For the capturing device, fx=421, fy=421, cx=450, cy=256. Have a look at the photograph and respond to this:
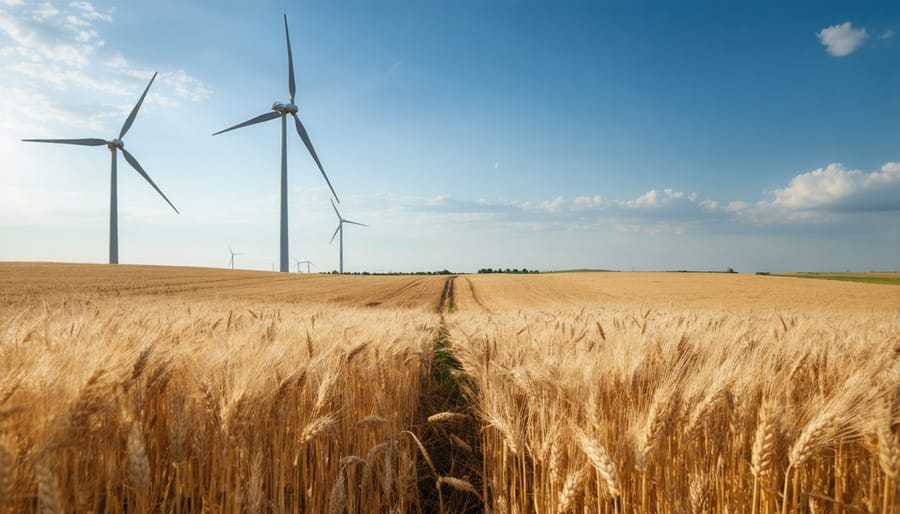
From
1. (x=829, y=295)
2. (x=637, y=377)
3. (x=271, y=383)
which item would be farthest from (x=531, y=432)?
(x=829, y=295)

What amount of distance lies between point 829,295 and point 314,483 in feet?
106

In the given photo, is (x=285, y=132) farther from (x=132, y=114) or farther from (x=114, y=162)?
(x=114, y=162)

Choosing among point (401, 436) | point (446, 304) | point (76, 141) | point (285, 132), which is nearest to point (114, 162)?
point (76, 141)

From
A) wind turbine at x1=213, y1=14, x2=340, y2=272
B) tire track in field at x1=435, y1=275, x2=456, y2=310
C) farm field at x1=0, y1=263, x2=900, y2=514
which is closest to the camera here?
farm field at x1=0, y1=263, x2=900, y2=514

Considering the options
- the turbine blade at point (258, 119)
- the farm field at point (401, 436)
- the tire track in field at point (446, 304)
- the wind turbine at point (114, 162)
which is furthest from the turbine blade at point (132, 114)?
the farm field at point (401, 436)

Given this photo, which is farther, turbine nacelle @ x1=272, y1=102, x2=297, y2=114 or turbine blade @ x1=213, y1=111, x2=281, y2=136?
turbine nacelle @ x1=272, y1=102, x2=297, y2=114

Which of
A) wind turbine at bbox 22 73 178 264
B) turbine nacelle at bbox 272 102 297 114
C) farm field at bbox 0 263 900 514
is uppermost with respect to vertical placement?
turbine nacelle at bbox 272 102 297 114

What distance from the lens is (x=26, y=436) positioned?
1.76m

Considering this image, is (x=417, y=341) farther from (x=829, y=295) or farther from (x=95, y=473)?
(x=829, y=295)

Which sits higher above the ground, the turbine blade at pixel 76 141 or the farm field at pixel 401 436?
the turbine blade at pixel 76 141

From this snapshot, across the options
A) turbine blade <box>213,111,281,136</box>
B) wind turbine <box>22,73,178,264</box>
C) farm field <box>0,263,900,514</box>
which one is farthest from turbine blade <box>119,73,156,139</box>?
farm field <box>0,263,900,514</box>

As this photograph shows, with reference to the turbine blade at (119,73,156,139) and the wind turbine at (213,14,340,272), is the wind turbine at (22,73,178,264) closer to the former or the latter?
the turbine blade at (119,73,156,139)

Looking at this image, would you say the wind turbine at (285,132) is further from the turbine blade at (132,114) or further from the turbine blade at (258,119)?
the turbine blade at (132,114)

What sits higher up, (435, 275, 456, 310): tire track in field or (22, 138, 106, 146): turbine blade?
(22, 138, 106, 146): turbine blade
